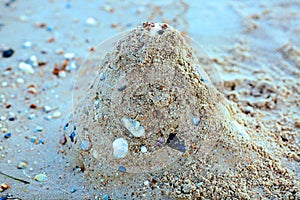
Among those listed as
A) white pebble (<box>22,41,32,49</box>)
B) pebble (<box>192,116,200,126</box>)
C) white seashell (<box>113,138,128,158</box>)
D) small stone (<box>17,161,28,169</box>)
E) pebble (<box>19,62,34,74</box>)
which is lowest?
small stone (<box>17,161,28,169</box>)

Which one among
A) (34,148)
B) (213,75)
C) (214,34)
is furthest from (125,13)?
(34,148)

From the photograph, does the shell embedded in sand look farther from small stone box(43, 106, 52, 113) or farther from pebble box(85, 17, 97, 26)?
pebble box(85, 17, 97, 26)

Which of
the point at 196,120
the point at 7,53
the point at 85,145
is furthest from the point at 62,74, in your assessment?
the point at 196,120

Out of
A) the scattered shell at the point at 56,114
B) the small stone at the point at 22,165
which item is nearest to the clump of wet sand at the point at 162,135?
the small stone at the point at 22,165

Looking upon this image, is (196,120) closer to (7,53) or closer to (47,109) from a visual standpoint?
(47,109)

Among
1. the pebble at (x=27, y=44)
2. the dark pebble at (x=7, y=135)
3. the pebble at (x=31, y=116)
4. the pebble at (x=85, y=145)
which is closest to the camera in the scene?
the pebble at (x=85, y=145)

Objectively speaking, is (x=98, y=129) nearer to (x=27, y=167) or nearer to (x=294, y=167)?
(x=27, y=167)

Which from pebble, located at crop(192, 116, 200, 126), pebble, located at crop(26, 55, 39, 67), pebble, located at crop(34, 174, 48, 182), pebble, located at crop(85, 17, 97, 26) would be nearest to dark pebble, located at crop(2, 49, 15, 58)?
pebble, located at crop(26, 55, 39, 67)

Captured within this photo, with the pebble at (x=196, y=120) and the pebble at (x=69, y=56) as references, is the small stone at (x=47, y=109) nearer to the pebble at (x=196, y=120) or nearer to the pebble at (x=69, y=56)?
the pebble at (x=69, y=56)
